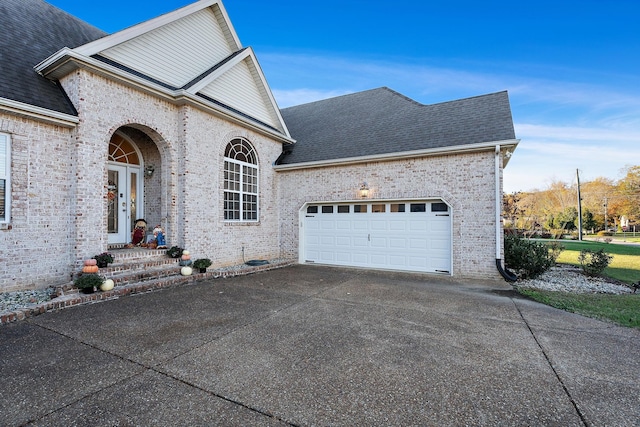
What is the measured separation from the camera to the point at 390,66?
48.1 feet

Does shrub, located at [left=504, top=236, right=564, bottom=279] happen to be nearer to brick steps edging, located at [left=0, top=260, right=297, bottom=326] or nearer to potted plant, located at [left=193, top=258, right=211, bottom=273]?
brick steps edging, located at [left=0, top=260, right=297, bottom=326]

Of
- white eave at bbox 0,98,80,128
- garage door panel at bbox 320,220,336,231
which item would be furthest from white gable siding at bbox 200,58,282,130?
garage door panel at bbox 320,220,336,231

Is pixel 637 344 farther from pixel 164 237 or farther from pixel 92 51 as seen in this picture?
pixel 92 51

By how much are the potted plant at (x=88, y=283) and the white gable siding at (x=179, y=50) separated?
17.4ft

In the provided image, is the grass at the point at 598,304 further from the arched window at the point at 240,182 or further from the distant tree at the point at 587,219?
the distant tree at the point at 587,219

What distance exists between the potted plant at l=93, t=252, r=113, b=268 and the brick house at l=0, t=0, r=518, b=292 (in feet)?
1.11

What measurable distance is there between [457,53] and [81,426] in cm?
1689

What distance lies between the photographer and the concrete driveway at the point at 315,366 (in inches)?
89.9

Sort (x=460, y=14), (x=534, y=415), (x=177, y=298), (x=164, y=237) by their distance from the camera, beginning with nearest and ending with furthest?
(x=534, y=415)
(x=177, y=298)
(x=164, y=237)
(x=460, y=14)

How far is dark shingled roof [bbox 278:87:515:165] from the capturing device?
28.1 ft

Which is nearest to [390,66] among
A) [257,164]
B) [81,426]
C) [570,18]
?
[570,18]

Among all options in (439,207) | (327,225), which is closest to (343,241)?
(327,225)

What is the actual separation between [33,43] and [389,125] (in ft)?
34.2

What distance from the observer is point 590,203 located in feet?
124
